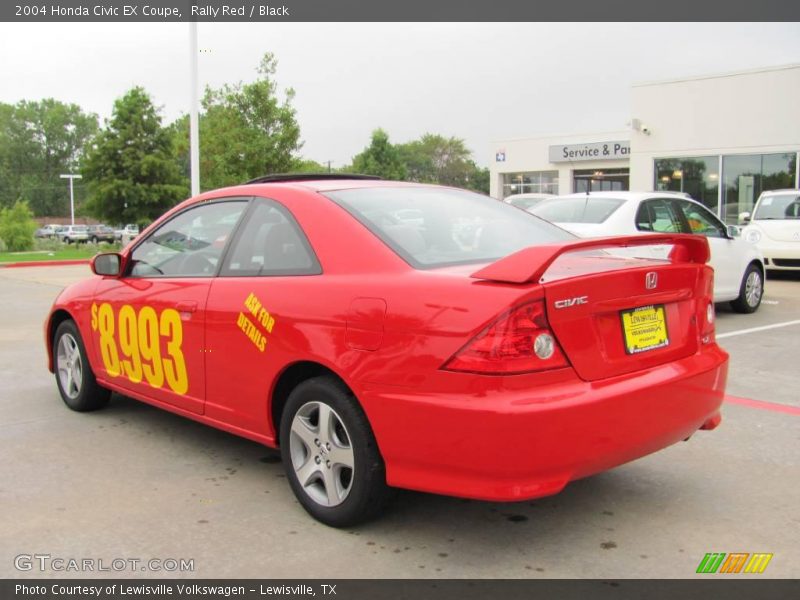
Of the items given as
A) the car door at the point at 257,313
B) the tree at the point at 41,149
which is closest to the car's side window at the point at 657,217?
the car door at the point at 257,313

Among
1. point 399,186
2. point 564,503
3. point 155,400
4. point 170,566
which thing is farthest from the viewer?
point 155,400

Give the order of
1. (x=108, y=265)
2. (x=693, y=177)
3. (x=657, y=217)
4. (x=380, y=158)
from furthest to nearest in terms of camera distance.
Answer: (x=380, y=158) < (x=693, y=177) < (x=657, y=217) < (x=108, y=265)

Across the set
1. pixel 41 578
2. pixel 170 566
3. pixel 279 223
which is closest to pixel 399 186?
pixel 279 223

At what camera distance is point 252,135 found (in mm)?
25703

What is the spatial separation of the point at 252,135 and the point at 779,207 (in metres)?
16.9

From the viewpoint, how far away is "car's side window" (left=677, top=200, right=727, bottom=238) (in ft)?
31.1

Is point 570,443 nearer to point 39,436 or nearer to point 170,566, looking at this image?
point 170,566

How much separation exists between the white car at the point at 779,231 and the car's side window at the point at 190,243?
12.4 m

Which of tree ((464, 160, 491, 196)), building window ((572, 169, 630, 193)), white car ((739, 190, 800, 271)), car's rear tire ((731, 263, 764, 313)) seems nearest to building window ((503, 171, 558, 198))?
building window ((572, 169, 630, 193))

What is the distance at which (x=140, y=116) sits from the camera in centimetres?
3672

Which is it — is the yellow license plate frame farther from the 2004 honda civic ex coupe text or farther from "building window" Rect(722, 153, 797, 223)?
"building window" Rect(722, 153, 797, 223)

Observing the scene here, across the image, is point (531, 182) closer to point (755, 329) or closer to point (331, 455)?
point (755, 329)

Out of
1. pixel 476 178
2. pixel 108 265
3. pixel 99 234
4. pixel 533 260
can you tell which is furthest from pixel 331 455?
pixel 476 178

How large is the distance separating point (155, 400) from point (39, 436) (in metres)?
0.90
